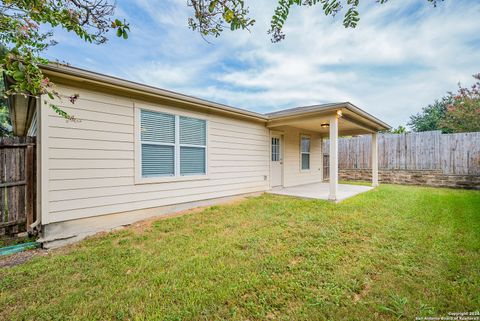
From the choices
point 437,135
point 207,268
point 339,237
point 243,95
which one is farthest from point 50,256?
point 243,95

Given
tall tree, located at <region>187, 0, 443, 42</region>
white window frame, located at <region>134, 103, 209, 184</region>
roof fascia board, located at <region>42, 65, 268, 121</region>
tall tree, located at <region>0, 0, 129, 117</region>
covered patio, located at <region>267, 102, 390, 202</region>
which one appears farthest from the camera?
covered patio, located at <region>267, 102, 390, 202</region>

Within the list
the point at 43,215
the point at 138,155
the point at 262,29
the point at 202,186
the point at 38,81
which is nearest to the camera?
the point at 38,81

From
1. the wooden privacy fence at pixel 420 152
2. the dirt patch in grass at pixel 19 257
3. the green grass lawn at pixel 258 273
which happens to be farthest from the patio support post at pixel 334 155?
the wooden privacy fence at pixel 420 152

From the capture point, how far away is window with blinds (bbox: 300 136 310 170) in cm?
911

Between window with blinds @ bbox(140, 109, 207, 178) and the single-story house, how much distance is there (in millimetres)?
22

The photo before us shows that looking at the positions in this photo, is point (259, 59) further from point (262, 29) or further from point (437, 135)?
point (437, 135)

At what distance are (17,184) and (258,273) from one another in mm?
4308

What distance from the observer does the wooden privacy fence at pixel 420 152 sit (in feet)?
26.7

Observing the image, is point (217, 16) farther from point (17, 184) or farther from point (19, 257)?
point (17, 184)

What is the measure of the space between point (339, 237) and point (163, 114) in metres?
4.26

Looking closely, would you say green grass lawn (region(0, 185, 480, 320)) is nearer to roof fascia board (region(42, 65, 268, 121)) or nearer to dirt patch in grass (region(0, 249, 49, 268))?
dirt patch in grass (region(0, 249, 49, 268))

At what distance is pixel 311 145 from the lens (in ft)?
31.8

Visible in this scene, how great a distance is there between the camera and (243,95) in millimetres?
16297

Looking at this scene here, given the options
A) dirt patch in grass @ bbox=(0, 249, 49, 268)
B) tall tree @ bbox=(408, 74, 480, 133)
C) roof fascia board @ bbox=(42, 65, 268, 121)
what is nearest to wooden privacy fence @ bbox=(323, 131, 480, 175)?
tall tree @ bbox=(408, 74, 480, 133)
